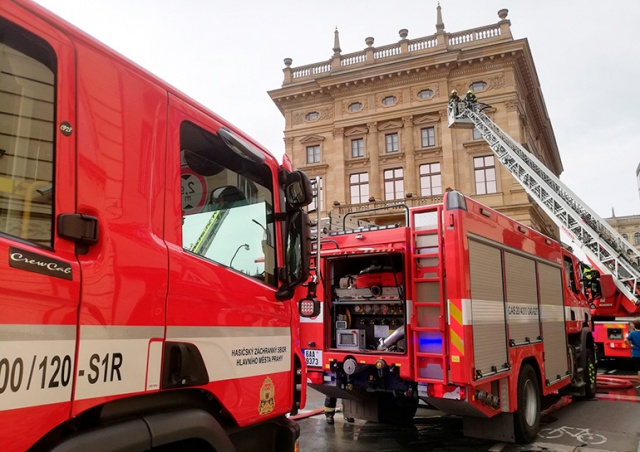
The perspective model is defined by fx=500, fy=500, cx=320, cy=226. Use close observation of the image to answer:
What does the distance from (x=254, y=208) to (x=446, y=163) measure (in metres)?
31.5

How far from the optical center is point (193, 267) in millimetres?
2455

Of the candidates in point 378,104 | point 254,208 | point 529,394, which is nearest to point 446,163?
point 378,104

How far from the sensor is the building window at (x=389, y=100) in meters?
35.5

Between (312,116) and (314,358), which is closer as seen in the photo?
(314,358)

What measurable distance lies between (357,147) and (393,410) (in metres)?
30.6

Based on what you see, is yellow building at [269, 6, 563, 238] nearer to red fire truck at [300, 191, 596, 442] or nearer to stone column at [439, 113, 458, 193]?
stone column at [439, 113, 458, 193]

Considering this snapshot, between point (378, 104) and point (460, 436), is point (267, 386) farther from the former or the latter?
point (378, 104)

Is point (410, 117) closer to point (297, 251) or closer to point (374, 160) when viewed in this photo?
point (374, 160)

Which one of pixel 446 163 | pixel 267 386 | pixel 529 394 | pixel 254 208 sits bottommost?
pixel 529 394

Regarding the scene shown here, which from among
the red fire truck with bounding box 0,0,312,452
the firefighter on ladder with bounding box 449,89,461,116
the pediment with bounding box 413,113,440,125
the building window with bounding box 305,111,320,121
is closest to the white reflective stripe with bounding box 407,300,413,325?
the red fire truck with bounding box 0,0,312,452

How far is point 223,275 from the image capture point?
2.65 metres

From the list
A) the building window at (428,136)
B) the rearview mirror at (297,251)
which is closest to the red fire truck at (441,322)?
the rearview mirror at (297,251)

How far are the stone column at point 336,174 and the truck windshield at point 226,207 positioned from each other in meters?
32.2

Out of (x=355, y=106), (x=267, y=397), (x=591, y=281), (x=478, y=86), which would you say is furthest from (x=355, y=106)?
(x=267, y=397)
